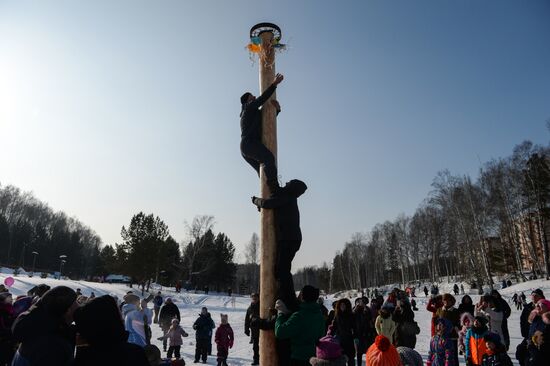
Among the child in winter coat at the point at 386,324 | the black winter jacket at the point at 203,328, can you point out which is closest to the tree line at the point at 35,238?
the black winter jacket at the point at 203,328

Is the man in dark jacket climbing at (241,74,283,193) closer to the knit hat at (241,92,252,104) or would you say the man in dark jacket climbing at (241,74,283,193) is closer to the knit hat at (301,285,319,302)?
the knit hat at (241,92,252,104)

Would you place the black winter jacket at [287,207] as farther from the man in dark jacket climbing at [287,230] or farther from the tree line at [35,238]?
the tree line at [35,238]

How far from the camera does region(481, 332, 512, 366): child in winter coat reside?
18.4 feet

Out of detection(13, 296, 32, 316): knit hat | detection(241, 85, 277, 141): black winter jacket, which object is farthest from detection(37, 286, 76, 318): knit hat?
detection(13, 296, 32, 316): knit hat

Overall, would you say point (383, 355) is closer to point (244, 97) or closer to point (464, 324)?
point (244, 97)

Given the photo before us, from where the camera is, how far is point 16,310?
17.9 feet

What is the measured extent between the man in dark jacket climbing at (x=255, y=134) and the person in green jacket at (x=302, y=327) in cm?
138

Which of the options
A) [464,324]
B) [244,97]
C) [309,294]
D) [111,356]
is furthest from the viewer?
[464,324]

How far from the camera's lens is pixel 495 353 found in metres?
5.66

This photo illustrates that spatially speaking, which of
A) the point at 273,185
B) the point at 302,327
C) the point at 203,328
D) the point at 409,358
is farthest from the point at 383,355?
the point at 203,328

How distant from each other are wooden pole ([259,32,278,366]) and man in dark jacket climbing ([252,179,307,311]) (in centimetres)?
7

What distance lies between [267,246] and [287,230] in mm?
273

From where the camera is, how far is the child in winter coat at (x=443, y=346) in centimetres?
678

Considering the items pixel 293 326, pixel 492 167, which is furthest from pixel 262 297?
pixel 492 167
